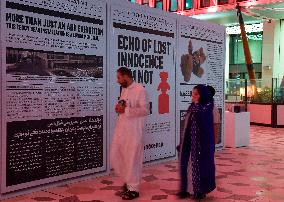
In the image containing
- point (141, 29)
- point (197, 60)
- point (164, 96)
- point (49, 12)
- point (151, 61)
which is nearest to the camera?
point (49, 12)

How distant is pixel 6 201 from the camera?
18.3 ft

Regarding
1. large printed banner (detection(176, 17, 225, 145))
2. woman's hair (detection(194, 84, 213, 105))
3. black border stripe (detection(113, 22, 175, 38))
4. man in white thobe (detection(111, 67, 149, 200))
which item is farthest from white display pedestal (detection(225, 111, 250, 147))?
man in white thobe (detection(111, 67, 149, 200))

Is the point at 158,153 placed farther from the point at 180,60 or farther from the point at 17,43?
the point at 17,43

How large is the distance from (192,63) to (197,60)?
0.67 ft

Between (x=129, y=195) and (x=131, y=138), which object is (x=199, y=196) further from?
(x=131, y=138)

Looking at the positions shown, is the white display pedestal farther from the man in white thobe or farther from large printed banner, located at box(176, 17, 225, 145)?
the man in white thobe

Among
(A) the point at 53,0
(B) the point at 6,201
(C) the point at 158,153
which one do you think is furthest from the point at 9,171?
(C) the point at 158,153

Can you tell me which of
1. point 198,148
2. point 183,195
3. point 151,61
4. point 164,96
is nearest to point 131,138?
point 198,148

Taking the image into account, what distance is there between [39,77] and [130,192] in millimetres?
1952

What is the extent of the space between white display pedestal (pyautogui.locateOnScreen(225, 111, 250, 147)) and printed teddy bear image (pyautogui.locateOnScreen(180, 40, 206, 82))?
1.83 m

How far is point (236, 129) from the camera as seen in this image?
1068 centimetres

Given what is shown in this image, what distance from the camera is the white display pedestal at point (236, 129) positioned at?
418 inches

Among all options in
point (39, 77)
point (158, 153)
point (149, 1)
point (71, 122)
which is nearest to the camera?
point (39, 77)

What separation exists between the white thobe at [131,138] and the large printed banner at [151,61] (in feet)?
4.82
